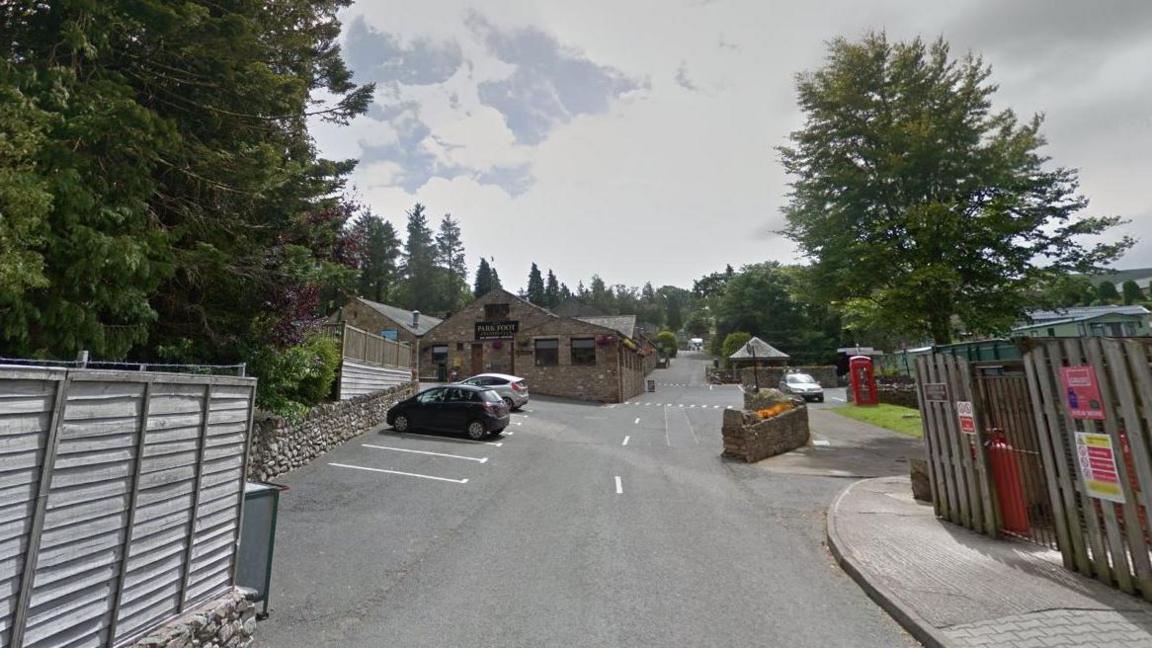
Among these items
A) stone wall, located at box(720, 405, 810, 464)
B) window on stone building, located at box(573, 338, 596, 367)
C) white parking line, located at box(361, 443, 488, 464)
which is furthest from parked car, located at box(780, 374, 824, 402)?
white parking line, located at box(361, 443, 488, 464)

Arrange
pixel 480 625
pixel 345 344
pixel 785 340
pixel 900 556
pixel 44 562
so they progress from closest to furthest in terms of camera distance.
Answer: pixel 44 562
pixel 480 625
pixel 900 556
pixel 345 344
pixel 785 340

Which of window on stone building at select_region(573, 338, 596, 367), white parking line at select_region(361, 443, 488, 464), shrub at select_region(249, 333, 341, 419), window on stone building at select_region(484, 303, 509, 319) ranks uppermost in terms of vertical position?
window on stone building at select_region(484, 303, 509, 319)

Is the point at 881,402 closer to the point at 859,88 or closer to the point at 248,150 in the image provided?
the point at 859,88

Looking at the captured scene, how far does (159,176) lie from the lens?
8.63m

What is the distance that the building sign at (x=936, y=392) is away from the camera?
7.37 metres

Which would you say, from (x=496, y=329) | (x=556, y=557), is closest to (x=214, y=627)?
(x=556, y=557)

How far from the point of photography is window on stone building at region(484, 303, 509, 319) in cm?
3278

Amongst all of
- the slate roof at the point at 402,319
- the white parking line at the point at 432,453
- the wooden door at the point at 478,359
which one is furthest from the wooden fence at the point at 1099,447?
the slate roof at the point at 402,319

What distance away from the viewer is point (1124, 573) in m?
4.97

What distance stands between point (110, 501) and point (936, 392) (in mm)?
9285

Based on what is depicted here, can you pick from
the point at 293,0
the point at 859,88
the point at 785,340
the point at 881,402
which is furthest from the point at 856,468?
the point at 785,340

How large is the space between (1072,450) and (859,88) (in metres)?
16.0

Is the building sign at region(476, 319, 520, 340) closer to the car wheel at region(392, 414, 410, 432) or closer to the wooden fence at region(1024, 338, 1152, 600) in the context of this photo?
the car wheel at region(392, 414, 410, 432)

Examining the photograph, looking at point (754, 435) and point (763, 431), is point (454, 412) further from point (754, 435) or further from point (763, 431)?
point (763, 431)
